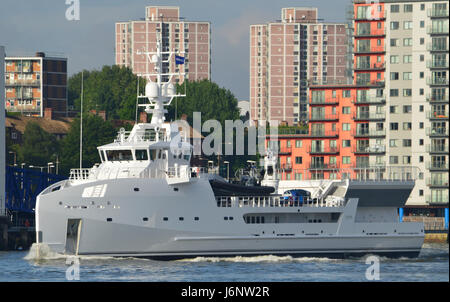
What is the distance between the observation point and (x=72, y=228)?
2217 inches

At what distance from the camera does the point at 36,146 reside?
105 metres

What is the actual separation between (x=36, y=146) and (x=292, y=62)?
282ft

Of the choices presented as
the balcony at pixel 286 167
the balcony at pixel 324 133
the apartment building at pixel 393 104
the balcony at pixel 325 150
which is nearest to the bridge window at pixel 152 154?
the apartment building at pixel 393 104

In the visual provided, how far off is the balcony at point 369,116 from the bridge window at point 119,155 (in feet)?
131

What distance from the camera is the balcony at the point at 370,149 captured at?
9331 centimetres

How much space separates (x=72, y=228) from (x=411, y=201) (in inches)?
1625

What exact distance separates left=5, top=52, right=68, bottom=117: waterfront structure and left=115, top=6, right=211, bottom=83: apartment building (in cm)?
4219

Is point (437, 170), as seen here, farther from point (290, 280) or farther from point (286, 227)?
point (290, 280)

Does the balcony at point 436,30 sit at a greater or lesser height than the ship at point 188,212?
greater

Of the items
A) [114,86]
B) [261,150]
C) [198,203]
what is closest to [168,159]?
[198,203]

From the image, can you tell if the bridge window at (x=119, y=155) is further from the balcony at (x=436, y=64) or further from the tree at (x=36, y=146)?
the tree at (x=36, y=146)

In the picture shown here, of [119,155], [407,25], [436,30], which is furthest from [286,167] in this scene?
[119,155]

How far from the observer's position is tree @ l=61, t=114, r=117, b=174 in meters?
100

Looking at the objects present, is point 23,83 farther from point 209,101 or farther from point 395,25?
point 395,25
